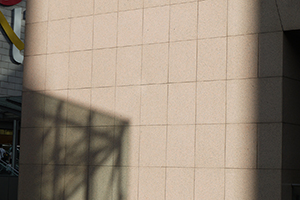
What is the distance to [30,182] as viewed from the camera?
42.6 feet

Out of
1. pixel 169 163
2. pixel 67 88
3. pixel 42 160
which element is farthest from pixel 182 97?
pixel 42 160

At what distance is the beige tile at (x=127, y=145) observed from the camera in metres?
11.5

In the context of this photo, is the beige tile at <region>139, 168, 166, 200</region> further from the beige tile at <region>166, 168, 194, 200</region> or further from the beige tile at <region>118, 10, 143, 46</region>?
the beige tile at <region>118, 10, 143, 46</region>

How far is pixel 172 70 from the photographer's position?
37.0ft

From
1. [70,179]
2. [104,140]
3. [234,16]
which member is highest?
[234,16]

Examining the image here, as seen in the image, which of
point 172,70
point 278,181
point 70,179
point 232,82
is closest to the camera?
point 278,181

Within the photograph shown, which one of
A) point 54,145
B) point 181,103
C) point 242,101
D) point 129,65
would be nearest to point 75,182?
point 54,145

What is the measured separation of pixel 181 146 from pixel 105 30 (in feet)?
12.4

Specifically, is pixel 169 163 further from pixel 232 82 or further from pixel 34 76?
pixel 34 76

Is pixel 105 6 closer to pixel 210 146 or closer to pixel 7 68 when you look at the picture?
pixel 210 146

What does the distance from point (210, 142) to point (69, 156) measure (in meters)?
4.02

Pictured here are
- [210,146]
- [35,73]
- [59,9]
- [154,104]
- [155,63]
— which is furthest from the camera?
[35,73]

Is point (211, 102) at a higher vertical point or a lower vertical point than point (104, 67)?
lower

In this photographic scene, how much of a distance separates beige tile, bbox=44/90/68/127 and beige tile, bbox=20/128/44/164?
0.41 meters
